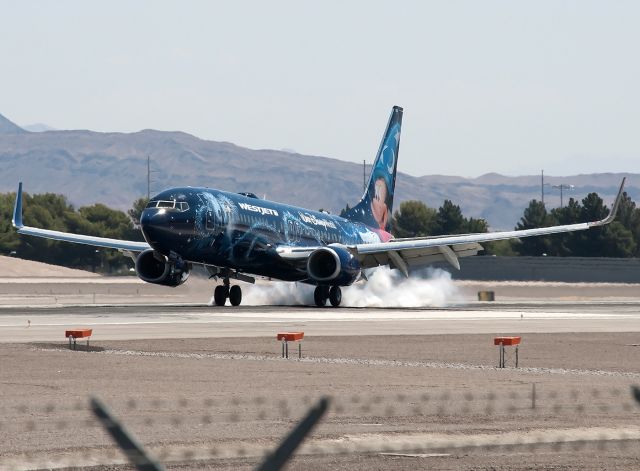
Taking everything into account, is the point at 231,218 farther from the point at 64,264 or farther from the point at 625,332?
the point at 64,264

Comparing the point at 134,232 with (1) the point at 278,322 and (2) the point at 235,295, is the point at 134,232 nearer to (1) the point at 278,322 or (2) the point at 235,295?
(2) the point at 235,295

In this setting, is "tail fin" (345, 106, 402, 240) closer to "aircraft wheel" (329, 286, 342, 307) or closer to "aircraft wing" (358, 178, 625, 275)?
"aircraft wing" (358, 178, 625, 275)

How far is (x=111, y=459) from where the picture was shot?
604 inches

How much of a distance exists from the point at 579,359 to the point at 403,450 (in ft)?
55.1

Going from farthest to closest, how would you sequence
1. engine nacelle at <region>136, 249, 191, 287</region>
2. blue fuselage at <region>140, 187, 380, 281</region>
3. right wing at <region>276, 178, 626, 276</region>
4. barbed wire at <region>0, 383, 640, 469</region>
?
right wing at <region>276, 178, 626, 276</region> → engine nacelle at <region>136, 249, 191, 287</region> → blue fuselage at <region>140, 187, 380, 281</region> → barbed wire at <region>0, 383, 640, 469</region>

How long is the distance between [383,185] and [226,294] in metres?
18.2

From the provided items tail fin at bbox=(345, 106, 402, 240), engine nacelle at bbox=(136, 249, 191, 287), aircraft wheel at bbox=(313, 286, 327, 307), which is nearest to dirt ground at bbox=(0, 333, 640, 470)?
engine nacelle at bbox=(136, 249, 191, 287)

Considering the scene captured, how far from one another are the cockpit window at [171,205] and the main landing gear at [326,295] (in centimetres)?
941

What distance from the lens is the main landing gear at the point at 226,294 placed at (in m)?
62.6

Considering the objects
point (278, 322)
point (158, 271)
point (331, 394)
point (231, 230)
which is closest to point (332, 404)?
point (331, 394)

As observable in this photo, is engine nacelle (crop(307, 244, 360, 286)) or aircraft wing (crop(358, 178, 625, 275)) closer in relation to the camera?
engine nacelle (crop(307, 244, 360, 286))

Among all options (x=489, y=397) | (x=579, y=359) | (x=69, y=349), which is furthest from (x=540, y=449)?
(x=69, y=349)

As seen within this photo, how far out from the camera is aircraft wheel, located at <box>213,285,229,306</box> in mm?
62469

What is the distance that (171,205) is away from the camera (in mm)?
56844
